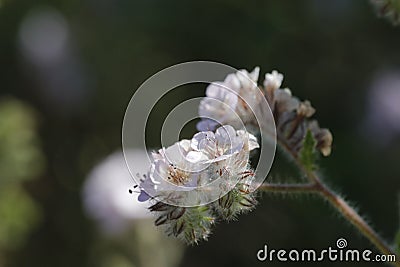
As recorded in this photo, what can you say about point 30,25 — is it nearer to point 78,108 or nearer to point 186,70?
point 78,108

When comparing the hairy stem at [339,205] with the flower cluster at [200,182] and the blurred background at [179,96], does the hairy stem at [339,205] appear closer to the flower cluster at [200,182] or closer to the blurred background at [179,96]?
the flower cluster at [200,182]

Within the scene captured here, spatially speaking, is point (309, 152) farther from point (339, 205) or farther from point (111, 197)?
point (111, 197)

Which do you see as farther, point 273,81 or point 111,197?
point 111,197

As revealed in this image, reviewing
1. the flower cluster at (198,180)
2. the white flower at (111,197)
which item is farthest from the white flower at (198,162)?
the white flower at (111,197)

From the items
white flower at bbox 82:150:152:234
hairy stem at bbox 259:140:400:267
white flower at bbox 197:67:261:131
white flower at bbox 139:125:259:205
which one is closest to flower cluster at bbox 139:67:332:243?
white flower at bbox 139:125:259:205

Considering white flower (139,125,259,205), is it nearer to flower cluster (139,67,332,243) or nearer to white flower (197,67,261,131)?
flower cluster (139,67,332,243)

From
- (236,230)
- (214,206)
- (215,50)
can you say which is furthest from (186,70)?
(214,206)

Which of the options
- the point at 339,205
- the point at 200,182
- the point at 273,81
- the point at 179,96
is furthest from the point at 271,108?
the point at 179,96
